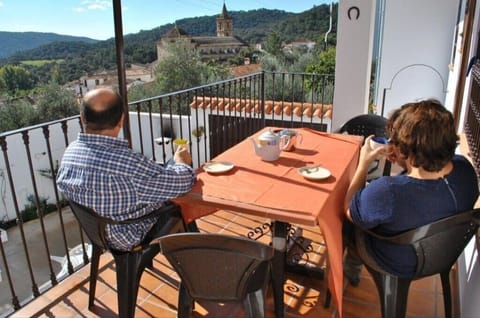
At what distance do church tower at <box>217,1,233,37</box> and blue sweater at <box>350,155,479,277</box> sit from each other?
48.5 feet

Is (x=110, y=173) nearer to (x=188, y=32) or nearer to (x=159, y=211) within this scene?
(x=159, y=211)

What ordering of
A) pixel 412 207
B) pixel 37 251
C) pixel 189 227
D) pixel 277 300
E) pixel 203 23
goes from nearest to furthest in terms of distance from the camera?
1. pixel 412 207
2. pixel 277 300
3. pixel 189 227
4. pixel 37 251
5. pixel 203 23

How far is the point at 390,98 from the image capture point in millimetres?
6652

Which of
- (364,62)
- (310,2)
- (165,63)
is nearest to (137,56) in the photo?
(165,63)

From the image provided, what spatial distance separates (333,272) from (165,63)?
1334 centimetres

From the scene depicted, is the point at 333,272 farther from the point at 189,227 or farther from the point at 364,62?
the point at 364,62

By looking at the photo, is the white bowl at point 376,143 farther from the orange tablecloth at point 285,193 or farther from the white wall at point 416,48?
the white wall at point 416,48

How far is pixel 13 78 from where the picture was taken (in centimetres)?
1113

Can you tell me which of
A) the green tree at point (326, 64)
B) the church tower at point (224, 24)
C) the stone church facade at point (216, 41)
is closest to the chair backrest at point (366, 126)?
the green tree at point (326, 64)

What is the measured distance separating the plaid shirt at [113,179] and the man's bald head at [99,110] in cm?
6

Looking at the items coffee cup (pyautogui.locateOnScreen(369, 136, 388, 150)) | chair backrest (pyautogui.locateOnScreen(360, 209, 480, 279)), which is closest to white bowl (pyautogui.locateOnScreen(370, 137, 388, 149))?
coffee cup (pyautogui.locateOnScreen(369, 136, 388, 150))

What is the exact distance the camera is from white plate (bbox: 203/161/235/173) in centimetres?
192

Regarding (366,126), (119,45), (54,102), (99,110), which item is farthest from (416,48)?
(54,102)

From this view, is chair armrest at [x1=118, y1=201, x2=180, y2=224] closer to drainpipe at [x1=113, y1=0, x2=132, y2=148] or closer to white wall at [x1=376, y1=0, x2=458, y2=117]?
drainpipe at [x1=113, y1=0, x2=132, y2=148]
